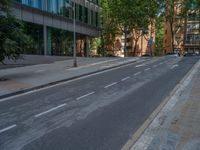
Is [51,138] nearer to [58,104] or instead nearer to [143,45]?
[58,104]

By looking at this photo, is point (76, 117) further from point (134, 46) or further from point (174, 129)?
point (134, 46)

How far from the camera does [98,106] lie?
12359mm

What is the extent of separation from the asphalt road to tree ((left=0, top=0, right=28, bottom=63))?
532cm

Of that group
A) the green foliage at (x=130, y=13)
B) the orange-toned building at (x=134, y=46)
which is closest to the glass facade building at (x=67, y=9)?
the green foliage at (x=130, y=13)

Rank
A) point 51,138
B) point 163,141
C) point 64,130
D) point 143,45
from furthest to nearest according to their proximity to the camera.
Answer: point 143,45 → point 64,130 → point 51,138 → point 163,141

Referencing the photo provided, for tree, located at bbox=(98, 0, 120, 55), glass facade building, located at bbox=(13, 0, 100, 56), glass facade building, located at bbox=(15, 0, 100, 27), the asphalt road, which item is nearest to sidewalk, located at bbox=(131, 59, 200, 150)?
the asphalt road

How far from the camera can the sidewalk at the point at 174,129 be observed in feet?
24.0

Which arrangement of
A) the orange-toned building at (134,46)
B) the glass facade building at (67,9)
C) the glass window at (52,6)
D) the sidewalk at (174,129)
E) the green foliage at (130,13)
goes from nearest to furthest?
1. the sidewalk at (174,129)
2. the glass facade building at (67,9)
3. the glass window at (52,6)
4. the green foliage at (130,13)
5. the orange-toned building at (134,46)

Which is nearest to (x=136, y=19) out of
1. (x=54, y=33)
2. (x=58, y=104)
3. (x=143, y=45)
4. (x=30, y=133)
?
(x=54, y=33)

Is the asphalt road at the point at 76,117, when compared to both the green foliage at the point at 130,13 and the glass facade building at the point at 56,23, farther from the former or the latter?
the green foliage at the point at 130,13

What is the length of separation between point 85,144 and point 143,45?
102 meters

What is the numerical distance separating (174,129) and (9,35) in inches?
600

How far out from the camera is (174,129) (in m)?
8.59

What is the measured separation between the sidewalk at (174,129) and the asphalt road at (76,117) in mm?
451
